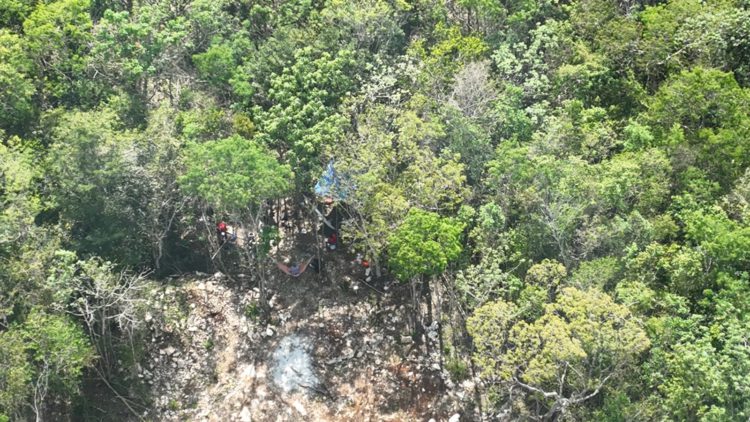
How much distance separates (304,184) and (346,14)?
35.6 ft

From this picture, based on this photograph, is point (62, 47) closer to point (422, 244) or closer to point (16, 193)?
point (16, 193)

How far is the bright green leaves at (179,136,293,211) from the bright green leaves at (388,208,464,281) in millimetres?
6648

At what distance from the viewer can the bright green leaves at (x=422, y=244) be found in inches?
1503

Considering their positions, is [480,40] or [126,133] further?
[480,40]

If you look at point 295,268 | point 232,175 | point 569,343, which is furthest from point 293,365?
point 569,343

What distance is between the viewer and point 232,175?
38750 millimetres

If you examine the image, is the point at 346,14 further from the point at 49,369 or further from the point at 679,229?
the point at 49,369

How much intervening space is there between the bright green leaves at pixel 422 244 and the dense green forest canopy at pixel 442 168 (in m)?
0.14

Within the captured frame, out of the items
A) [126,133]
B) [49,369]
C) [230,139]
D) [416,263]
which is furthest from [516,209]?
[49,369]

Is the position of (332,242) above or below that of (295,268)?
above

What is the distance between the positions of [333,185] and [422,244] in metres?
6.14

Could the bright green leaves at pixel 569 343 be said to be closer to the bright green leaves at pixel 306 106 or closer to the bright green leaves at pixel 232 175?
the bright green leaves at pixel 232 175

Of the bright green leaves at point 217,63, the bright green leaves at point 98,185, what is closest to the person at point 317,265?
the bright green leaves at point 98,185

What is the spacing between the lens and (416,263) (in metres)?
38.2
